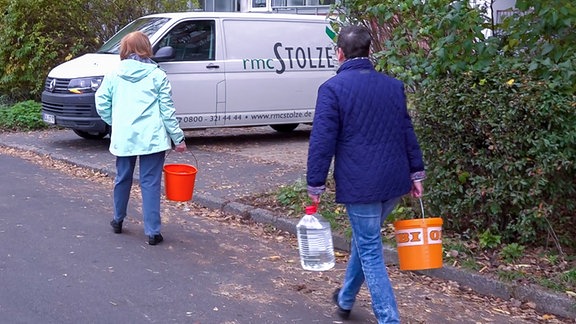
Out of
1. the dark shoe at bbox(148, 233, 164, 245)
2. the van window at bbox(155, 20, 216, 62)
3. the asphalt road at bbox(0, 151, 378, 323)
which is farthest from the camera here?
the van window at bbox(155, 20, 216, 62)

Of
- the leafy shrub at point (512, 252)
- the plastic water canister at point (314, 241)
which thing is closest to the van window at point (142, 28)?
the leafy shrub at point (512, 252)

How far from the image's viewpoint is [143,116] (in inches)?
275

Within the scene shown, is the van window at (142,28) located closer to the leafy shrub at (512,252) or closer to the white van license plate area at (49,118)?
the white van license plate area at (49,118)

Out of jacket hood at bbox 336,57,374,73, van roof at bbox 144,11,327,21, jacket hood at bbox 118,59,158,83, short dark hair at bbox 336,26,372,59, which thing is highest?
short dark hair at bbox 336,26,372,59

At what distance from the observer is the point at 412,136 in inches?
194

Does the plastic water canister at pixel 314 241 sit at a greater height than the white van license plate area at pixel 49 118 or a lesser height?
greater

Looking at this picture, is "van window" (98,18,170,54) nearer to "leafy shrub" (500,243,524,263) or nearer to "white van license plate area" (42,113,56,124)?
"white van license plate area" (42,113,56,124)

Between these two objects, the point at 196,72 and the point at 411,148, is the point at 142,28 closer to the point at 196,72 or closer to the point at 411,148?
the point at 196,72

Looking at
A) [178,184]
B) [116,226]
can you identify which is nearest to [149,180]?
[178,184]

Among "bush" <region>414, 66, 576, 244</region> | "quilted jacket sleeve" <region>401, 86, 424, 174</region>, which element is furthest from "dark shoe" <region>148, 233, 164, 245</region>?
"quilted jacket sleeve" <region>401, 86, 424, 174</region>

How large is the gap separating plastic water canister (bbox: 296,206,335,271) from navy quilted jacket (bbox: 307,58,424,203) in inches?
12.3

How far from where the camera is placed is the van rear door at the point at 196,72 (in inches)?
481

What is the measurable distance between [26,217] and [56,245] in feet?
→ 3.80

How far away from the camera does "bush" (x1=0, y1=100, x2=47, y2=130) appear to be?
1488cm
